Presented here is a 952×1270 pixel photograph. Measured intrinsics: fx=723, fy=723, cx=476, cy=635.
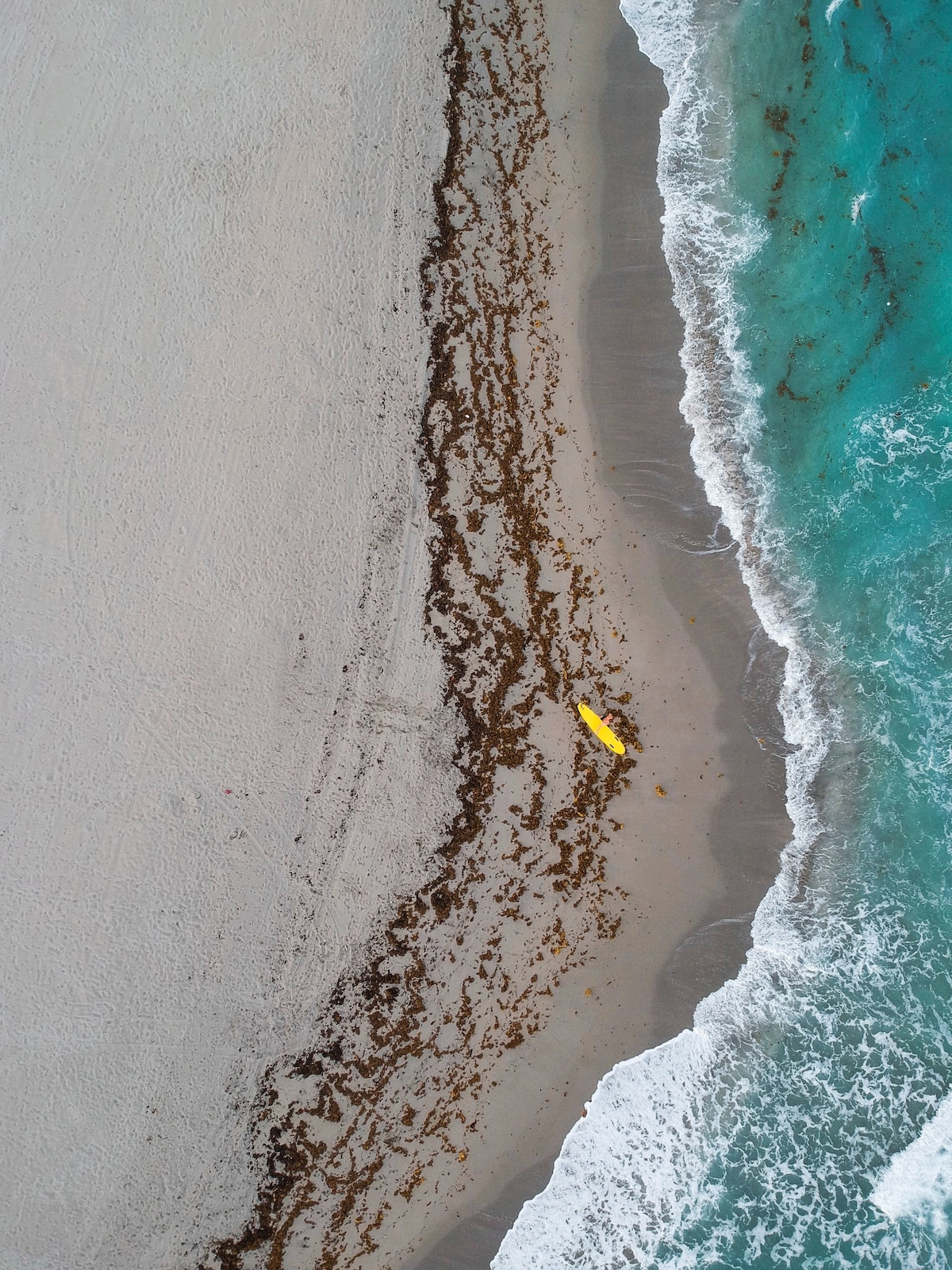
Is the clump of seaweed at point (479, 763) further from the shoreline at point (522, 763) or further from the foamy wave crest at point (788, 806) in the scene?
the foamy wave crest at point (788, 806)

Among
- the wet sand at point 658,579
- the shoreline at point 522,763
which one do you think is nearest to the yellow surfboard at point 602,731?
the shoreline at point 522,763

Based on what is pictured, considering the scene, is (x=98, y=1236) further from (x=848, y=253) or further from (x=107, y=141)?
(x=848, y=253)

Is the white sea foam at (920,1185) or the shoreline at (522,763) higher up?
the shoreline at (522,763)

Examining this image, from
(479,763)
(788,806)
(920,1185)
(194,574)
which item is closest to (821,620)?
(788,806)

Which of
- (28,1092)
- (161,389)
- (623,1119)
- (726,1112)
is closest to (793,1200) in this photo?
(726,1112)

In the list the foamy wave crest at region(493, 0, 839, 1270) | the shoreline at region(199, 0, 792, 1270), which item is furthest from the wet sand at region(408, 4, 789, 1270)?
the foamy wave crest at region(493, 0, 839, 1270)
